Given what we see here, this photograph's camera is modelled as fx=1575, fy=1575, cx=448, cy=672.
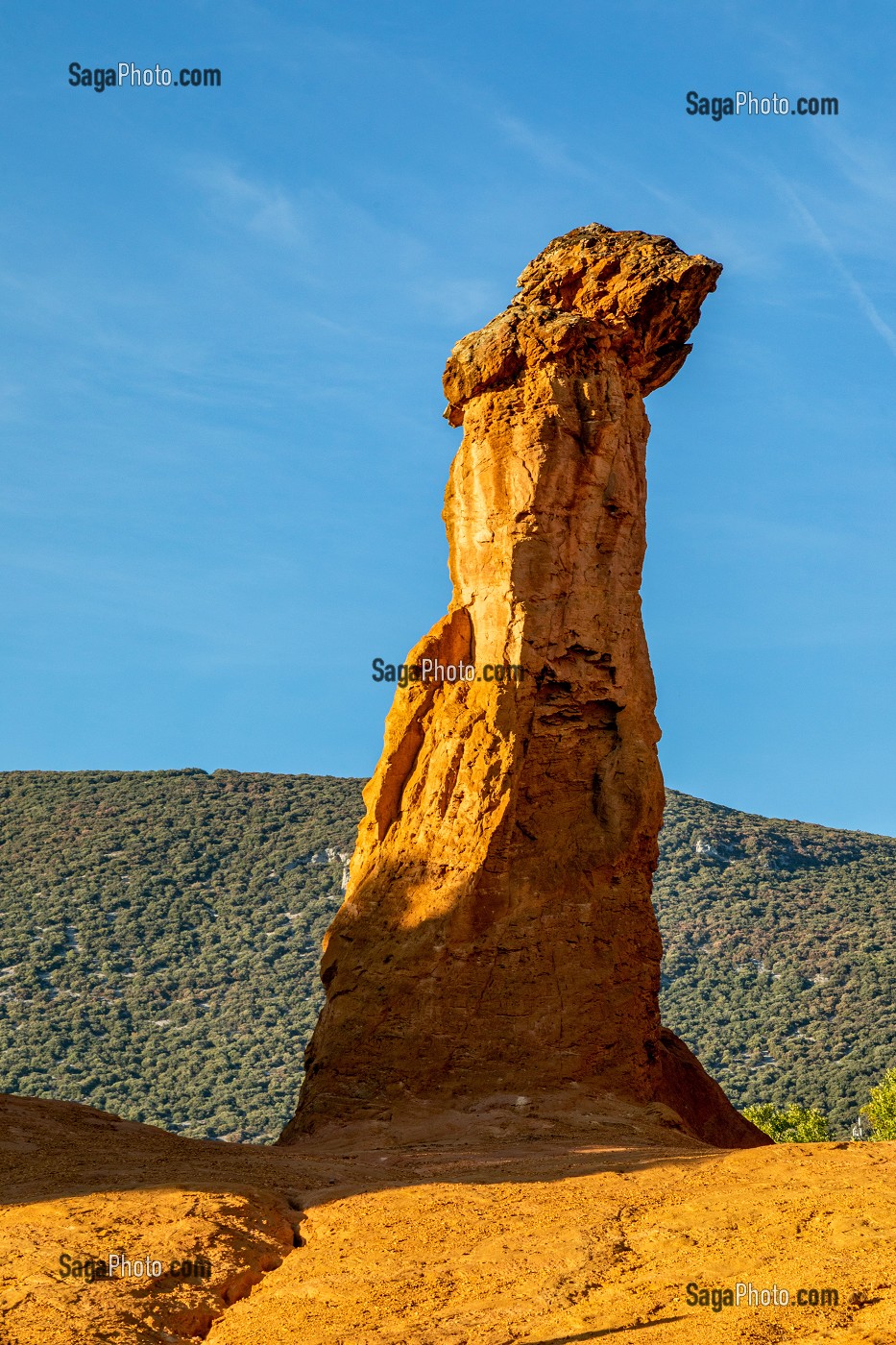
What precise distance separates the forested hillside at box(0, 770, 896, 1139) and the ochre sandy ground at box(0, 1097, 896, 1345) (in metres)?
23.8

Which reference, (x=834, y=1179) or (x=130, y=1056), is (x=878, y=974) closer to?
(x=130, y=1056)

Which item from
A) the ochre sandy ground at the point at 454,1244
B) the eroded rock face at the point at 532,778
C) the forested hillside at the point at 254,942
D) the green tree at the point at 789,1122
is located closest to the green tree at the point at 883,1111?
the green tree at the point at 789,1122

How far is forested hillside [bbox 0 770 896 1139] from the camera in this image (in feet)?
132

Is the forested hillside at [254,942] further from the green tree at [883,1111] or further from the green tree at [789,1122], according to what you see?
the green tree at [789,1122]

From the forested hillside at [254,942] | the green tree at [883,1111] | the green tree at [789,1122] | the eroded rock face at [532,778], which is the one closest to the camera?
the eroded rock face at [532,778]

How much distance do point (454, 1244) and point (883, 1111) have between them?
2778cm

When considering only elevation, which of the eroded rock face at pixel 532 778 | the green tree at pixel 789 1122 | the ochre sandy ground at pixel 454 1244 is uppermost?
the eroded rock face at pixel 532 778

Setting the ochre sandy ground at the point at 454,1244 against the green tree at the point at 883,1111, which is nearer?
the ochre sandy ground at the point at 454,1244

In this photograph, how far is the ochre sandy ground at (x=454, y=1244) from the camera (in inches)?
397

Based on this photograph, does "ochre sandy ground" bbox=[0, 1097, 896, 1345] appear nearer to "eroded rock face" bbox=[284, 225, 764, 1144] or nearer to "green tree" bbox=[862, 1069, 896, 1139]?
"eroded rock face" bbox=[284, 225, 764, 1144]

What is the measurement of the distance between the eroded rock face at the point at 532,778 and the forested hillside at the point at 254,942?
1884 cm

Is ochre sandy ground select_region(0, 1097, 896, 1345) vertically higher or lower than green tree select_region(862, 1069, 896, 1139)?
higher

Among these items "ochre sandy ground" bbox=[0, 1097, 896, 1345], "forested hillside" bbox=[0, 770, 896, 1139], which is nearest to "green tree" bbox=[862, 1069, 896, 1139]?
"forested hillside" bbox=[0, 770, 896, 1139]

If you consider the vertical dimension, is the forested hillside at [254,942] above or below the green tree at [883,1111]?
above
